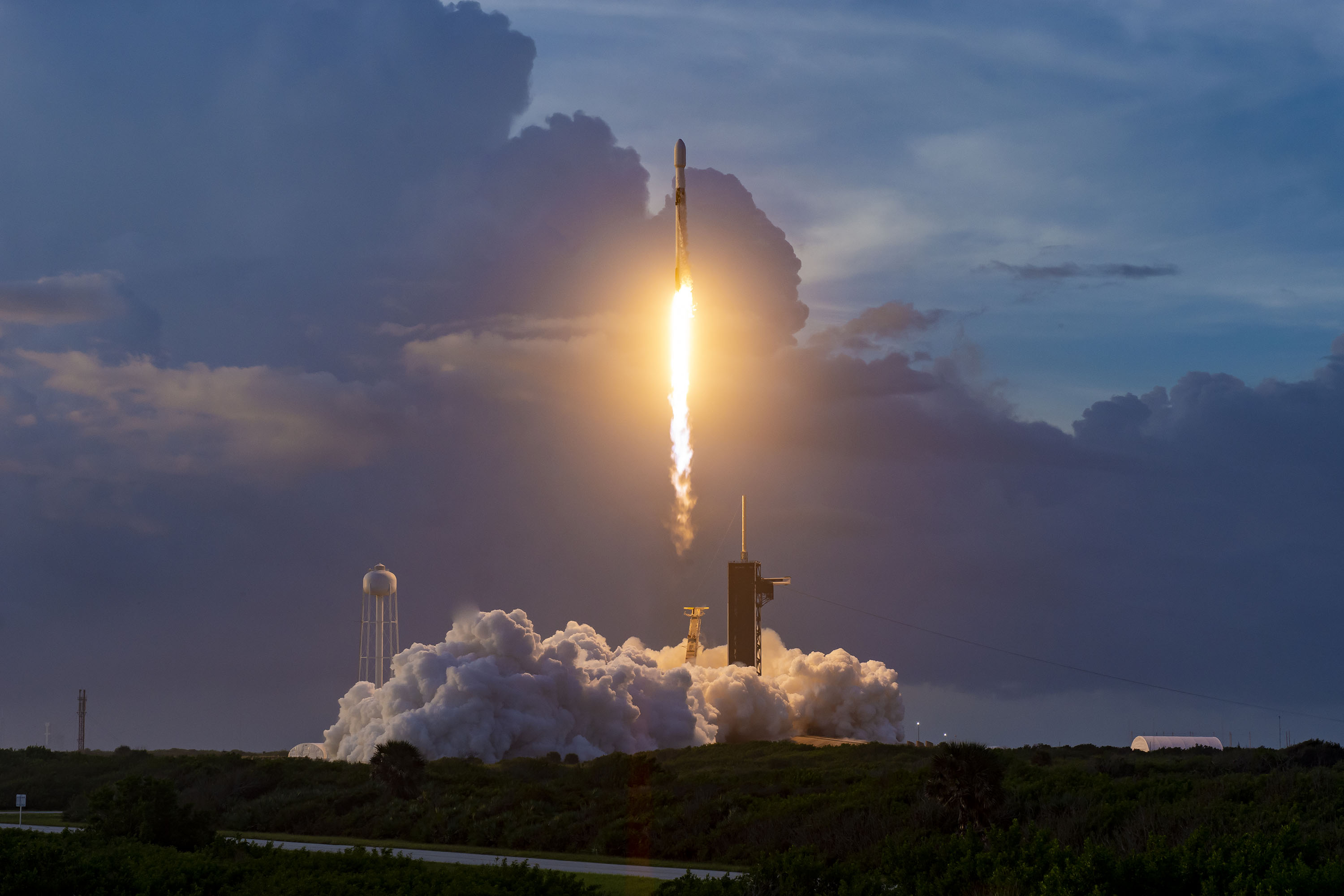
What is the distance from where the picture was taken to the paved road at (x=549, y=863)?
2598cm

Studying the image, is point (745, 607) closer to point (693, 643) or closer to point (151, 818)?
point (693, 643)

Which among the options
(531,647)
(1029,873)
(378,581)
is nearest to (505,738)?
(531,647)

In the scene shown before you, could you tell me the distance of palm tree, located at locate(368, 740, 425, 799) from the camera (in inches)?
1560

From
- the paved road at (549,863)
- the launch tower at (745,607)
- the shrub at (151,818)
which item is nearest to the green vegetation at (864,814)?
the shrub at (151,818)

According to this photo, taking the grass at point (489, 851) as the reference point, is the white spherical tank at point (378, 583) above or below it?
above

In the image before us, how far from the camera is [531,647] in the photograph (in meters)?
67.4

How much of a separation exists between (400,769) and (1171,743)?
57.9 meters

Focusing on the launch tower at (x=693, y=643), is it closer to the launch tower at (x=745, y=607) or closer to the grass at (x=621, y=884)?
the launch tower at (x=745, y=607)

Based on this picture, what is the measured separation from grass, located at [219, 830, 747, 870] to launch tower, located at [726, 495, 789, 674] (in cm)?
4948

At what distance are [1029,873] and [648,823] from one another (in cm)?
1498

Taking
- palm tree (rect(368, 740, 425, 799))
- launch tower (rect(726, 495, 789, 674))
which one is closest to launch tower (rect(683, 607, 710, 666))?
launch tower (rect(726, 495, 789, 674))

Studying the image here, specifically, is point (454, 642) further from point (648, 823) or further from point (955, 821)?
point (955, 821)

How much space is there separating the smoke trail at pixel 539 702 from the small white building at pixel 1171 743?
22526 mm

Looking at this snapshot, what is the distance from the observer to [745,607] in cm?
8388
